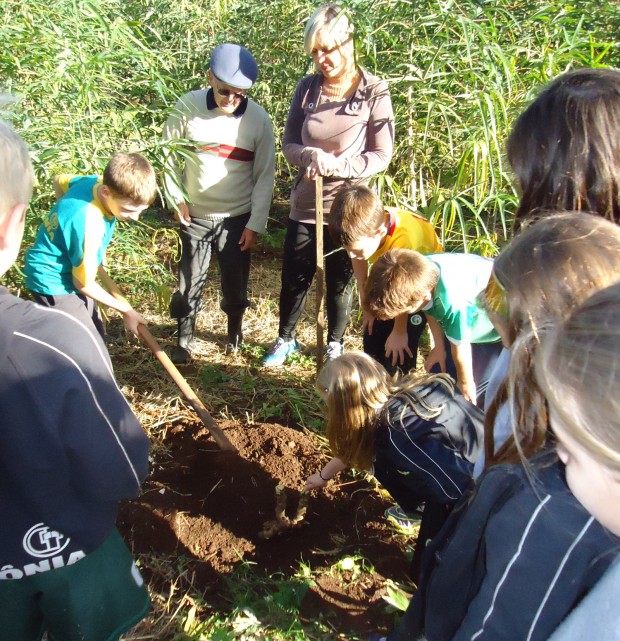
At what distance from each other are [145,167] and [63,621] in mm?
1695

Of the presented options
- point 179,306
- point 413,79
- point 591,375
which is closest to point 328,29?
point 413,79

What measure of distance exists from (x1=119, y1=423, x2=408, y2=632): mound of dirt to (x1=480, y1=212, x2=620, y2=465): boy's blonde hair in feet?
3.92

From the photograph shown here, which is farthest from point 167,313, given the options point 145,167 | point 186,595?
point 186,595

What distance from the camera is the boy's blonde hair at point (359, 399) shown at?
6.20 feet

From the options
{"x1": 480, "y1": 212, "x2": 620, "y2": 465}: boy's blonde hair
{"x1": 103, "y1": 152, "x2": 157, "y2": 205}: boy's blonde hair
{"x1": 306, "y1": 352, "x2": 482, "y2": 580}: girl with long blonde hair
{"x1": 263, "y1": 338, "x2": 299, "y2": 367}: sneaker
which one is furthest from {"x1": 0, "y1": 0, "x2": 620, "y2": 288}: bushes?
{"x1": 480, "y1": 212, "x2": 620, "y2": 465}: boy's blonde hair

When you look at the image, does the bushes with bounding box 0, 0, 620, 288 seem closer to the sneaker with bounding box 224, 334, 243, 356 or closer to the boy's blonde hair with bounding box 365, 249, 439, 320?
the sneaker with bounding box 224, 334, 243, 356

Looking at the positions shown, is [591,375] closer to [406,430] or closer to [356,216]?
[406,430]

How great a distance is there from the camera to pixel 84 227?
2432 millimetres

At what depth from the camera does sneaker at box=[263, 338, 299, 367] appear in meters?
3.55

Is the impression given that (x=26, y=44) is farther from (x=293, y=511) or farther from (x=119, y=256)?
(x=293, y=511)

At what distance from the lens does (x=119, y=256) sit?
3467 mm

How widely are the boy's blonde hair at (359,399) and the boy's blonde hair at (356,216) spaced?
61cm

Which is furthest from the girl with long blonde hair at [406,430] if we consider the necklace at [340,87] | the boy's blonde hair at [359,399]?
the necklace at [340,87]

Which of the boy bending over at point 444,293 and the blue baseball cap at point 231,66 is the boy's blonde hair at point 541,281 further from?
the blue baseball cap at point 231,66
